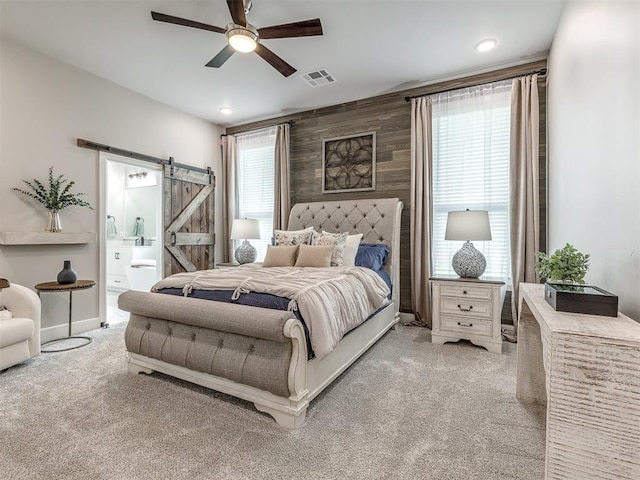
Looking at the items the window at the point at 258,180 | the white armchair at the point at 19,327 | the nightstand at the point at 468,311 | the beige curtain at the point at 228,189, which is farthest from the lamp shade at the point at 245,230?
the nightstand at the point at 468,311

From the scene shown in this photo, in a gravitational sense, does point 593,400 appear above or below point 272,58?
below

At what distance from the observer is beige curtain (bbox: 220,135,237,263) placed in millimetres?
5352

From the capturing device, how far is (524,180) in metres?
3.27

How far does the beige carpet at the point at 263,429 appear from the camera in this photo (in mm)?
1466

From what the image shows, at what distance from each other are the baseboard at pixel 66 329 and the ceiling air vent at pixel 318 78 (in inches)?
151

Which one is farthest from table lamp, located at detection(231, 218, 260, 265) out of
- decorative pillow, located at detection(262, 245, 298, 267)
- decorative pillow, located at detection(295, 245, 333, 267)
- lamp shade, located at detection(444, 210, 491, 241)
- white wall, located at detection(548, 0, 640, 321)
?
white wall, located at detection(548, 0, 640, 321)

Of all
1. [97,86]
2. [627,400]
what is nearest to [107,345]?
[97,86]

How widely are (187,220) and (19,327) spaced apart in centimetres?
267

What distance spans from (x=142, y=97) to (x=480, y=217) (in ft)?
14.7

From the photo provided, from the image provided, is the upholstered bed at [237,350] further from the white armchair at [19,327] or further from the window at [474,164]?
the window at [474,164]

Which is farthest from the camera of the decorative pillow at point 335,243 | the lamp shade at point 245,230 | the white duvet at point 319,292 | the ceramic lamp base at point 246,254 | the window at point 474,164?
the ceramic lamp base at point 246,254

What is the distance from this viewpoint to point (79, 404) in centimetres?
202

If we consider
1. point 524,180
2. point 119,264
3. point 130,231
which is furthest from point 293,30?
point 130,231

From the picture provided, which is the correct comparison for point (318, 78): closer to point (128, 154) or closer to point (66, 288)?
point (128, 154)
